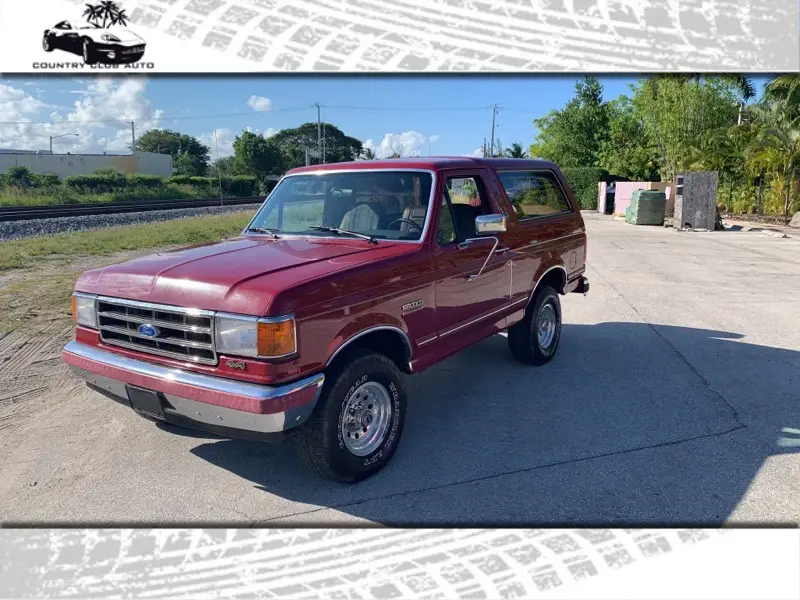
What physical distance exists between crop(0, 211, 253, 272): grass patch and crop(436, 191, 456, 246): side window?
696cm

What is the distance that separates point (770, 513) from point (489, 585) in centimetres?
177

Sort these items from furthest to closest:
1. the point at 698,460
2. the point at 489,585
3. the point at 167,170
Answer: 1. the point at 167,170
2. the point at 698,460
3. the point at 489,585

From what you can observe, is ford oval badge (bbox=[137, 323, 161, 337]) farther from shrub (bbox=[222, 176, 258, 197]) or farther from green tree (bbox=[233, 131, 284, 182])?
green tree (bbox=[233, 131, 284, 182])

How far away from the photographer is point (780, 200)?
23.8 metres

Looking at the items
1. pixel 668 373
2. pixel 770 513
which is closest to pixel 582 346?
pixel 668 373

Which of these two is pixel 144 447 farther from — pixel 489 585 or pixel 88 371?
pixel 489 585

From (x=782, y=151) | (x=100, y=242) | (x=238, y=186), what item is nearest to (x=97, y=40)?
(x=100, y=242)

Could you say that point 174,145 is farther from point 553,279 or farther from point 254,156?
point 553,279

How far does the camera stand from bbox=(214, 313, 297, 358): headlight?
3141mm

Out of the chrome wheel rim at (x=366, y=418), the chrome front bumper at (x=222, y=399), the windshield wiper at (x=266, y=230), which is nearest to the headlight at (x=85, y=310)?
the chrome front bumper at (x=222, y=399)

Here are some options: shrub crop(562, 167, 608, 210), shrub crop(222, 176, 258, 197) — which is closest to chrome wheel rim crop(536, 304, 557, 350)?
shrub crop(562, 167, 608, 210)

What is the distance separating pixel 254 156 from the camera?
6762cm

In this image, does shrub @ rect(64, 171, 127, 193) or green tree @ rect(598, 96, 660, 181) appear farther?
shrub @ rect(64, 171, 127, 193)

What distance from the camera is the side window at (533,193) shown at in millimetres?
5578
